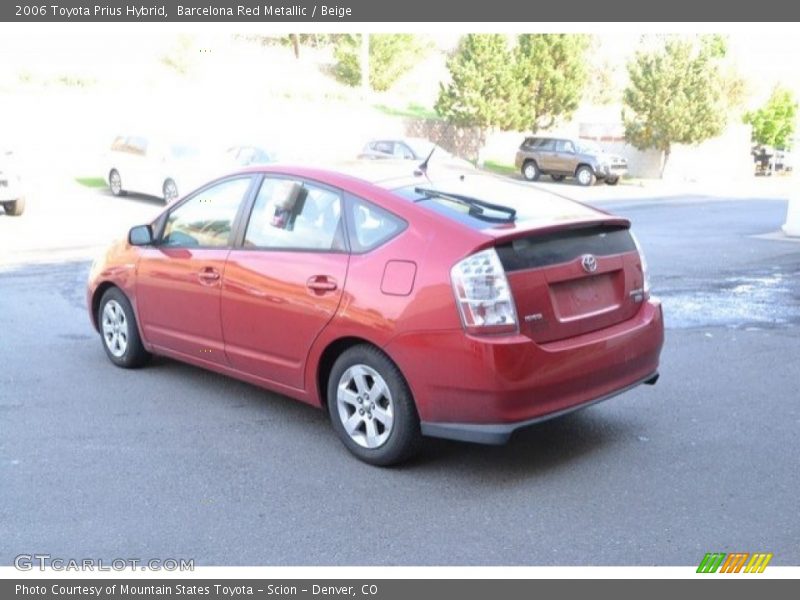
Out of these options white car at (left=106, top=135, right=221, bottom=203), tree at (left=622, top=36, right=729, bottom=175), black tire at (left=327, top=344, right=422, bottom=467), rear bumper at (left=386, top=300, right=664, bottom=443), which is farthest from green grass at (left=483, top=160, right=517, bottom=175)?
rear bumper at (left=386, top=300, right=664, bottom=443)

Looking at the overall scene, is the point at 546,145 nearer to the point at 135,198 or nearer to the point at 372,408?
the point at 135,198

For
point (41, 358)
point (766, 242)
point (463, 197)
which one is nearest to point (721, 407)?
point (463, 197)

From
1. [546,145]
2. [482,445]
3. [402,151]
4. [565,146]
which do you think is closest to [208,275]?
[482,445]

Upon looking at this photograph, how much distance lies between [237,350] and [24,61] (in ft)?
121

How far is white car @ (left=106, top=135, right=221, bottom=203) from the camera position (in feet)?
67.7

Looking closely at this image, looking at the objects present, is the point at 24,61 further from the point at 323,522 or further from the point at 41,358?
the point at 323,522

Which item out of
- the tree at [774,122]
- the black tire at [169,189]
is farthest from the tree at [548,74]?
the black tire at [169,189]

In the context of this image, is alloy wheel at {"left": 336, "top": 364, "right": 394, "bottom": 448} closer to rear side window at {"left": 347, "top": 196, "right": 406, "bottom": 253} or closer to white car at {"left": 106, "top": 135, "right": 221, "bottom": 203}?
rear side window at {"left": 347, "top": 196, "right": 406, "bottom": 253}

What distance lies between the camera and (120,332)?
6.81 m

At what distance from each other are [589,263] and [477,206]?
2.27 feet

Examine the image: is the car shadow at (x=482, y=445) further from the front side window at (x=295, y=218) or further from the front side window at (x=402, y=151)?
the front side window at (x=402, y=151)

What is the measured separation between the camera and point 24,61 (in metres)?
37.7

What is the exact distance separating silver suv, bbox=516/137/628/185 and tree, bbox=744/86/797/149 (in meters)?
20.6

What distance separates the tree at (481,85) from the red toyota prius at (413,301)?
109 feet
